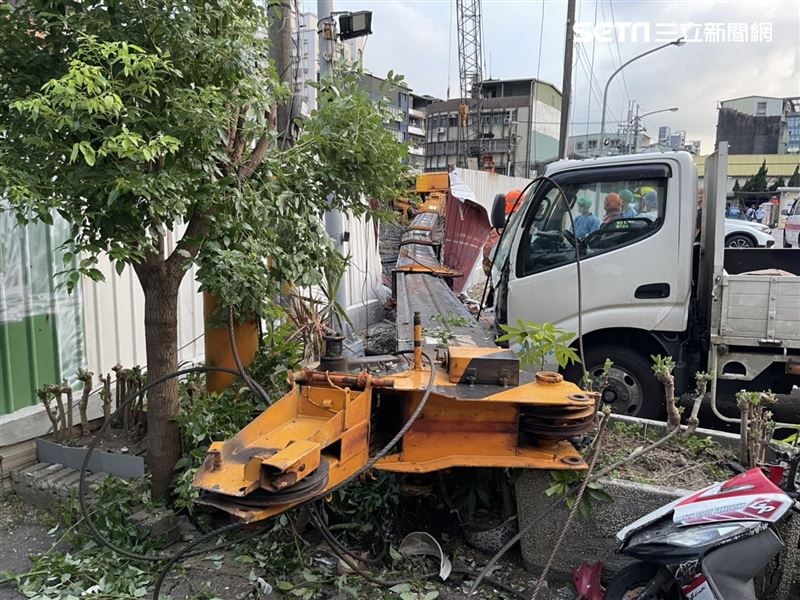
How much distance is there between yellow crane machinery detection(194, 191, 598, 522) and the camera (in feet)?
8.41

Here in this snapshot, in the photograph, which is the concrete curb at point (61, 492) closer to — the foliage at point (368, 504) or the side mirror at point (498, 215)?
the foliage at point (368, 504)

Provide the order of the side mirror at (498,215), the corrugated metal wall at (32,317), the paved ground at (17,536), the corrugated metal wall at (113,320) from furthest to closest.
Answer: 1. the side mirror at (498,215)
2. the corrugated metal wall at (113,320)
3. the corrugated metal wall at (32,317)
4. the paved ground at (17,536)

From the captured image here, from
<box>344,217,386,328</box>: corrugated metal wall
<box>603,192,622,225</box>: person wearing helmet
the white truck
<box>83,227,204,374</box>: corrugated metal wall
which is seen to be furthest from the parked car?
<box>83,227,204,374</box>: corrugated metal wall

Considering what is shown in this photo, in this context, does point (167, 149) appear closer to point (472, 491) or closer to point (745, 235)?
point (472, 491)

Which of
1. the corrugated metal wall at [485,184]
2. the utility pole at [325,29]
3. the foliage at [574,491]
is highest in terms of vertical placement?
the utility pole at [325,29]

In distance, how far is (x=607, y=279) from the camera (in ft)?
16.9

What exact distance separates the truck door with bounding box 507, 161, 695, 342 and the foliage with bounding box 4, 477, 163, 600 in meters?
3.63

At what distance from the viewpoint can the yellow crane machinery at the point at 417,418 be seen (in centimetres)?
256

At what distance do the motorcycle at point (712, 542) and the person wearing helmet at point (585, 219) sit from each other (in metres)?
2.89

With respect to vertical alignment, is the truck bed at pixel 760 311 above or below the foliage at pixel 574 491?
above

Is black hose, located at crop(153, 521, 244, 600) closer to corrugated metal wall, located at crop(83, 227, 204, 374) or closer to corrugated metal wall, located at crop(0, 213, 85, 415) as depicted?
corrugated metal wall, located at crop(0, 213, 85, 415)

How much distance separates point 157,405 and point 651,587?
269 centimetres

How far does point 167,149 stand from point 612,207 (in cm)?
388

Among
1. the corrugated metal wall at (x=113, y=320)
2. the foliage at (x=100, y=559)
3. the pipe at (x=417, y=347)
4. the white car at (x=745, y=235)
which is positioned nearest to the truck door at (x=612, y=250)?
the pipe at (x=417, y=347)
